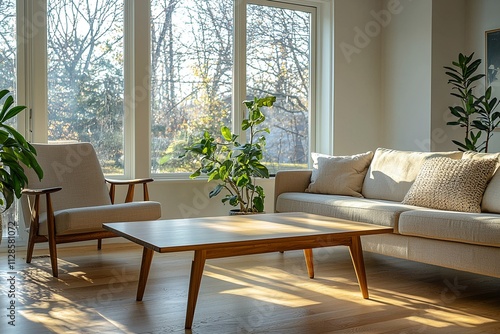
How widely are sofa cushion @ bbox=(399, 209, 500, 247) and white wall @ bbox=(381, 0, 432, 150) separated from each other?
2.47 m

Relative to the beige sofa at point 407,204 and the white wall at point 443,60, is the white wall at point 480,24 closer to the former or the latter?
the white wall at point 443,60

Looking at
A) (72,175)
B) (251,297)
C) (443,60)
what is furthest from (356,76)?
(251,297)

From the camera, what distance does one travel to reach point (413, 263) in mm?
4539

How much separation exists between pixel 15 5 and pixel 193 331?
336 centimetres

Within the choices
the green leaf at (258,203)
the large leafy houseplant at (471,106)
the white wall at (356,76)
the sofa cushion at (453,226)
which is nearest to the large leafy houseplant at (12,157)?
the green leaf at (258,203)

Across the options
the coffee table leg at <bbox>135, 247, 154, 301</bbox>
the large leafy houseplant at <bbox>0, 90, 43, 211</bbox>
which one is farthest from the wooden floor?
the large leafy houseplant at <bbox>0, 90, 43, 211</bbox>

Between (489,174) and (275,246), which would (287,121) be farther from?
(275,246)

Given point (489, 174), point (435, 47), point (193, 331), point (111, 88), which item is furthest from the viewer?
point (435, 47)

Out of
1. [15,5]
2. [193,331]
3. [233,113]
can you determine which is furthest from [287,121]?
[193,331]

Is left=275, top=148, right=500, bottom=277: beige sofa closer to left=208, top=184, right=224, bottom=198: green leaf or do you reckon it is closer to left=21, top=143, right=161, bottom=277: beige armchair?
left=208, top=184, right=224, bottom=198: green leaf

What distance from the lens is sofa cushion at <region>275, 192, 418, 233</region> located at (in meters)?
4.00

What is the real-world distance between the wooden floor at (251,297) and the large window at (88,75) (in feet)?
3.69

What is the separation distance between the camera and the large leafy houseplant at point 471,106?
555 centimetres

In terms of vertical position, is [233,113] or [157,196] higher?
[233,113]
